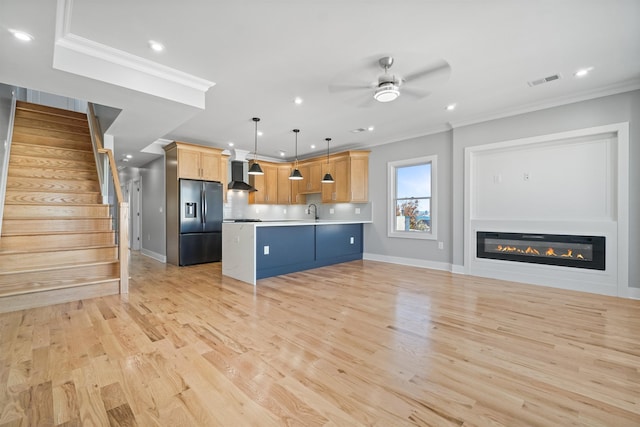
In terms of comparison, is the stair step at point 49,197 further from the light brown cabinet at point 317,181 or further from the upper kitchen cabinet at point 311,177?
the upper kitchen cabinet at point 311,177

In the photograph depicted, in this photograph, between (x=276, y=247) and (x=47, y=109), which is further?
(x=47, y=109)

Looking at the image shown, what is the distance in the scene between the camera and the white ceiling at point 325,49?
7.02 ft

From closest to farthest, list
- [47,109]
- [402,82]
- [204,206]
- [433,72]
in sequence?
[433,72] < [402,82] < [47,109] < [204,206]

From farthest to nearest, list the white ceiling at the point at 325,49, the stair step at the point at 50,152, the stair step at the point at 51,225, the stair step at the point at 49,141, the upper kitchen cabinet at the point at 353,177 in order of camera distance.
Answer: the upper kitchen cabinet at the point at 353,177
the stair step at the point at 49,141
the stair step at the point at 50,152
the stair step at the point at 51,225
the white ceiling at the point at 325,49

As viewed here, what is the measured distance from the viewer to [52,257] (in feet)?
11.4

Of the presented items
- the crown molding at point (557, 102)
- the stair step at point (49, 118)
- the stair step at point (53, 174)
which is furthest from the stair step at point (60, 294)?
the crown molding at point (557, 102)

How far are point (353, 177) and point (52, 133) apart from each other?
5.72 meters

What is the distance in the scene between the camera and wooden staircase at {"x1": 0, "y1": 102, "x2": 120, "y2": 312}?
3211mm

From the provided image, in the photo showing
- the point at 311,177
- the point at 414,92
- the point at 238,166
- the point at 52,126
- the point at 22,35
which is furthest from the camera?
the point at 311,177

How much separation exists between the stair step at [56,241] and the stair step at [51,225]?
8 cm

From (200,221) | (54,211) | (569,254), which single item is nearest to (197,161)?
(200,221)

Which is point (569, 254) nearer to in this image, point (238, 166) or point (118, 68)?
point (118, 68)

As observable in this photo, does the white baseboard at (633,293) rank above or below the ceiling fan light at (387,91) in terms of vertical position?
below

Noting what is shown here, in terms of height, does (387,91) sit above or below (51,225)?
above
